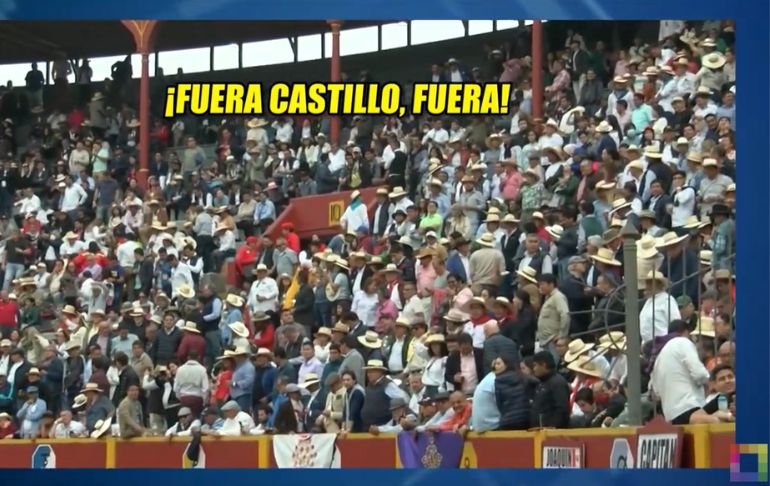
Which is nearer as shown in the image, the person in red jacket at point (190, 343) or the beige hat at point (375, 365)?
the beige hat at point (375, 365)

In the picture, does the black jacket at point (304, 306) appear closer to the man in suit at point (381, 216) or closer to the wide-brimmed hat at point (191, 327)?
the wide-brimmed hat at point (191, 327)

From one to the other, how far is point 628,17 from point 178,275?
30.9 ft

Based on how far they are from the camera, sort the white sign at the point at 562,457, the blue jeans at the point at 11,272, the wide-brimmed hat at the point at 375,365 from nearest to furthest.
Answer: the white sign at the point at 562,457
the wide-brimmed hat at the point at 375,365
the blue jeans at the point at 11,272

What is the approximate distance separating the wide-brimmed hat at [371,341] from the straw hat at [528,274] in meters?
1.31

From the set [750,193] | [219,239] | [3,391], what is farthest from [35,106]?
[750,193]

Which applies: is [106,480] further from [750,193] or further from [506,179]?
[506,179]

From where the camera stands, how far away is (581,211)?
52.7 ft

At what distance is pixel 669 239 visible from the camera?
1348 centimetres

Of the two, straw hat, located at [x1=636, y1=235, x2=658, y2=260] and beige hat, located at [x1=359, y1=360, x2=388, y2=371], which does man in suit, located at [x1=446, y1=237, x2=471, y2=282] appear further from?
straw hat, located at [x1=636, y1=235, x2=658, y2=260]

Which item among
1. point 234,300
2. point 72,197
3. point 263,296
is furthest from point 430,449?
point 72,197

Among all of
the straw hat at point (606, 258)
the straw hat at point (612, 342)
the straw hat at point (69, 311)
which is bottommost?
the straw hat at point (612, 342)

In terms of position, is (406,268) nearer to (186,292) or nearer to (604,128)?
(604,128)

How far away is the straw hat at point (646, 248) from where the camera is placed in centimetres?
1362

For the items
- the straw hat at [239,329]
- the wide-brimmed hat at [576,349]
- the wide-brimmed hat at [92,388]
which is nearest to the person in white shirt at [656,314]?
the wide-brimmed hat at [576,349]
